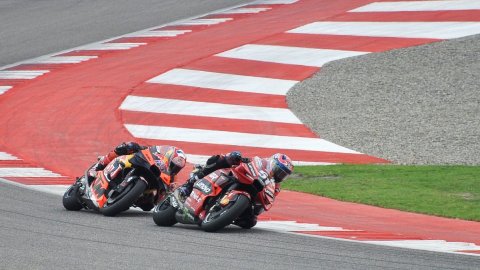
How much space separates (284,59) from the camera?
1163 inches

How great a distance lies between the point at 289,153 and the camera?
2217 cm

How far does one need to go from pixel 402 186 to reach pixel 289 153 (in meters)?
3.66

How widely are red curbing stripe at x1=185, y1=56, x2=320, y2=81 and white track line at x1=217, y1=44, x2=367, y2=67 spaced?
33cm

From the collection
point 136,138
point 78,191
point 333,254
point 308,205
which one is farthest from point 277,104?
point 333,254

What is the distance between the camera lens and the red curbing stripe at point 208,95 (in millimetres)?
26103

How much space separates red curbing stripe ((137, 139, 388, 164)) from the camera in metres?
21.9

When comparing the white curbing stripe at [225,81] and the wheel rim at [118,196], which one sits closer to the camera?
the wheel rim at [118,196]

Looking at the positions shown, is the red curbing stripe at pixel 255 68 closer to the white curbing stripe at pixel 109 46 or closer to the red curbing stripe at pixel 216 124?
the white curbing stripe at pixel 109 46

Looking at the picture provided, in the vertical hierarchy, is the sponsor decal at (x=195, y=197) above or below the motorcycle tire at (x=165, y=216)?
above

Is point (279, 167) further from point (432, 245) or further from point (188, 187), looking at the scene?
point (432, 245)

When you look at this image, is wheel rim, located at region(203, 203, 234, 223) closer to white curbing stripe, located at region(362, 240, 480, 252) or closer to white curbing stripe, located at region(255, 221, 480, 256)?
white curbing stripe, located at region(255, 221, 480, 256)

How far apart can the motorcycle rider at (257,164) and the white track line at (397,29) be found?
17521 millimetres

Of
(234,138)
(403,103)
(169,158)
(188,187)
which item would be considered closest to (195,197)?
(188,187)

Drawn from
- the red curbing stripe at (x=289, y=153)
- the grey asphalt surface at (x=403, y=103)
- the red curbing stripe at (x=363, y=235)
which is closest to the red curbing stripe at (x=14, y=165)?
the red curbing stripe at (x=289, y=153)
